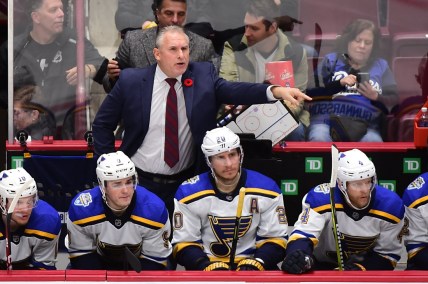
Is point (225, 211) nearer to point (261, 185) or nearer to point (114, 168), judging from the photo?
point (261, 185)

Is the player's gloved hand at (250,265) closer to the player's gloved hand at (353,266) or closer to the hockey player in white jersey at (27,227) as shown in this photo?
the player's gloved hand at (353,266)

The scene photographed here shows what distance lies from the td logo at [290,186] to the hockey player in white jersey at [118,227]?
118 cm

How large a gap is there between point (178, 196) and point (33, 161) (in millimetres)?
1235

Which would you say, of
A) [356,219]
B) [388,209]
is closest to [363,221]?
[356,219]

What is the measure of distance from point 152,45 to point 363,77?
139cm

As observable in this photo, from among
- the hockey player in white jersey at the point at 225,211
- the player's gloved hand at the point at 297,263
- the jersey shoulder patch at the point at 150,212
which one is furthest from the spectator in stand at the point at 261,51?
the player's gloved hand at the point at 297,263

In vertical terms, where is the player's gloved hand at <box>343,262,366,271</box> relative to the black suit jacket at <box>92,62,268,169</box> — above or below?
below

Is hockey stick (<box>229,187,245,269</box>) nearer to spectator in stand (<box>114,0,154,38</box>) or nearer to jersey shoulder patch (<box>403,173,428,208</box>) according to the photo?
jersey shoulder patch (<box>403,173,428,208</box>)

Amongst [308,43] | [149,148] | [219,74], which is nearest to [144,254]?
[149,148]

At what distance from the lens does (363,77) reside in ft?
25.6

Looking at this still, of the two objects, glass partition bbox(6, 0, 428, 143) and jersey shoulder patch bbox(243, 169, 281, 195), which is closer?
jersey shoulder patch bbox(243, 169, 281, 195)

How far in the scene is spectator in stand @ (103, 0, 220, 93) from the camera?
737 centimetres

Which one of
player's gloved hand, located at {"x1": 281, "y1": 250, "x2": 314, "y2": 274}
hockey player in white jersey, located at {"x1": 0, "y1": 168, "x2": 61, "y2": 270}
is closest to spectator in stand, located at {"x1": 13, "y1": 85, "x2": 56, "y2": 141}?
hockey player in white jersey, located at {"x1": 0, "y1": 168, "x2": 61, "y2": 270}

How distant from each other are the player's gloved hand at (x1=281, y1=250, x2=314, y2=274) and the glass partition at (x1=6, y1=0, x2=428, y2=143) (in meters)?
2.09
